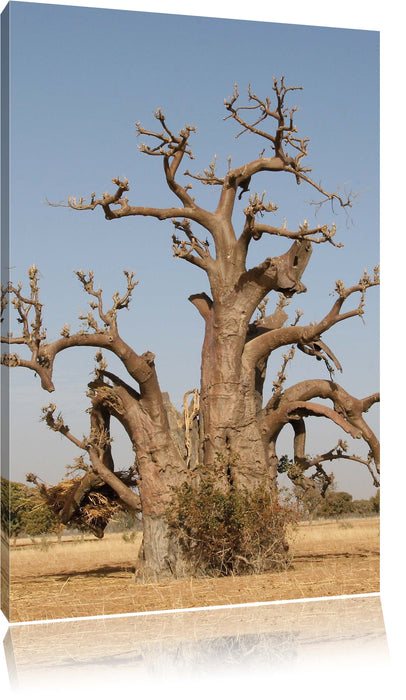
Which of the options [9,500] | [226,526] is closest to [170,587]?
[226,526]

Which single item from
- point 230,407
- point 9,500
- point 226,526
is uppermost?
point 230,407

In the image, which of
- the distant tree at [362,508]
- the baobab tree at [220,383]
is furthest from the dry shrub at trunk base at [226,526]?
the distant tree at [362,508]

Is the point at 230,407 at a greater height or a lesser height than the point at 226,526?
greater

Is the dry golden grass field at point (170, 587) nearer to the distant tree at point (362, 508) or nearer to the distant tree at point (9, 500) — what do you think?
the distant tree at point (9, 500)

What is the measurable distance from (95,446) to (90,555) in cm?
855

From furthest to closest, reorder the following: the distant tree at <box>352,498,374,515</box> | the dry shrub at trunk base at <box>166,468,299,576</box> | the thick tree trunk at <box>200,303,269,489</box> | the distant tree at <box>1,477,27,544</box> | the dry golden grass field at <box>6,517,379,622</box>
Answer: the distant tree at <box>352,498,374,515</box> → the thick tree trunk at <box>200,303,269,489</box> → the dry shrub at trunk base at <box>166,468,299,576</box> → the dry golden grass field at <box>6,517,379,622</box> → the distant tree at <box>1,477,27,544</box>

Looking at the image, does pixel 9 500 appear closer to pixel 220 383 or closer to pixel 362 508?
pixel 220 383

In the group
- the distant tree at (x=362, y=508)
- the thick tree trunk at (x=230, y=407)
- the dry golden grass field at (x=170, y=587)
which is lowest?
the distant tree at (x=362, y=508)

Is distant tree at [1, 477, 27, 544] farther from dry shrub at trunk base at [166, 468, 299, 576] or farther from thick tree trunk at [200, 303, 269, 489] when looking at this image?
thick tree trunk at [200, 303, 269, 489]

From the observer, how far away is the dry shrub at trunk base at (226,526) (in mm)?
12508

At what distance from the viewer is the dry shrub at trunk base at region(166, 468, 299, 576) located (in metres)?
12.5

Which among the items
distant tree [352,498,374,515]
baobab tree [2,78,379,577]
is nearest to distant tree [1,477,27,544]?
baobab tree [2,78,379,577]

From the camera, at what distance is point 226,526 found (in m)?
12.5
